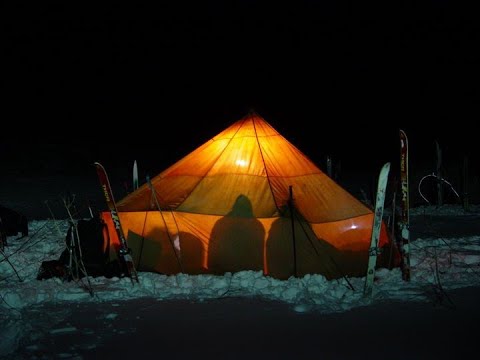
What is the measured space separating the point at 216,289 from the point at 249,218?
1.40m

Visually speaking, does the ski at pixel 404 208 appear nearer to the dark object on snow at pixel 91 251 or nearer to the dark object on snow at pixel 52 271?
the dark object on snow at pixel 91 251

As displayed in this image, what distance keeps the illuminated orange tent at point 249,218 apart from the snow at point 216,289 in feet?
1.26

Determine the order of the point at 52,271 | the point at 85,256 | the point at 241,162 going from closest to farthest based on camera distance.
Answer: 1. the point at 52,271
2. the point at 85,256
3. the point at 241,162

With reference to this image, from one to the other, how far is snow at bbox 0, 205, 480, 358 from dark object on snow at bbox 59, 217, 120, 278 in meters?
0.15

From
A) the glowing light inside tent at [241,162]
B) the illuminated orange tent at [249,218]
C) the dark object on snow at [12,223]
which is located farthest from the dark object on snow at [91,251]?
the dark object on snow at [12,223]

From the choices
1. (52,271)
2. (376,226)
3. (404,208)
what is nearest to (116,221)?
(52,271)

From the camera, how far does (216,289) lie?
733 cm

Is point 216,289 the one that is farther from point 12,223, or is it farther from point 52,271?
point 12,223

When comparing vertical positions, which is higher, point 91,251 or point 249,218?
point 249,218

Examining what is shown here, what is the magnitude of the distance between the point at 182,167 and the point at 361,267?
324 centimetres

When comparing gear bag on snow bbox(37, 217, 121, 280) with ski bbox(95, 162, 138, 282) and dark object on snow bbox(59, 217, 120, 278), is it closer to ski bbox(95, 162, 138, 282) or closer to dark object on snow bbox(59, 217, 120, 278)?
dark object on snow bbox(59, 217, 120, 278)

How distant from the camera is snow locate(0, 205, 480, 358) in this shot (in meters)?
6.47

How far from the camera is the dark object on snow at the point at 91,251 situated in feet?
25.4

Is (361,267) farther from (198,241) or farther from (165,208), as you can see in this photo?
(165,208)
